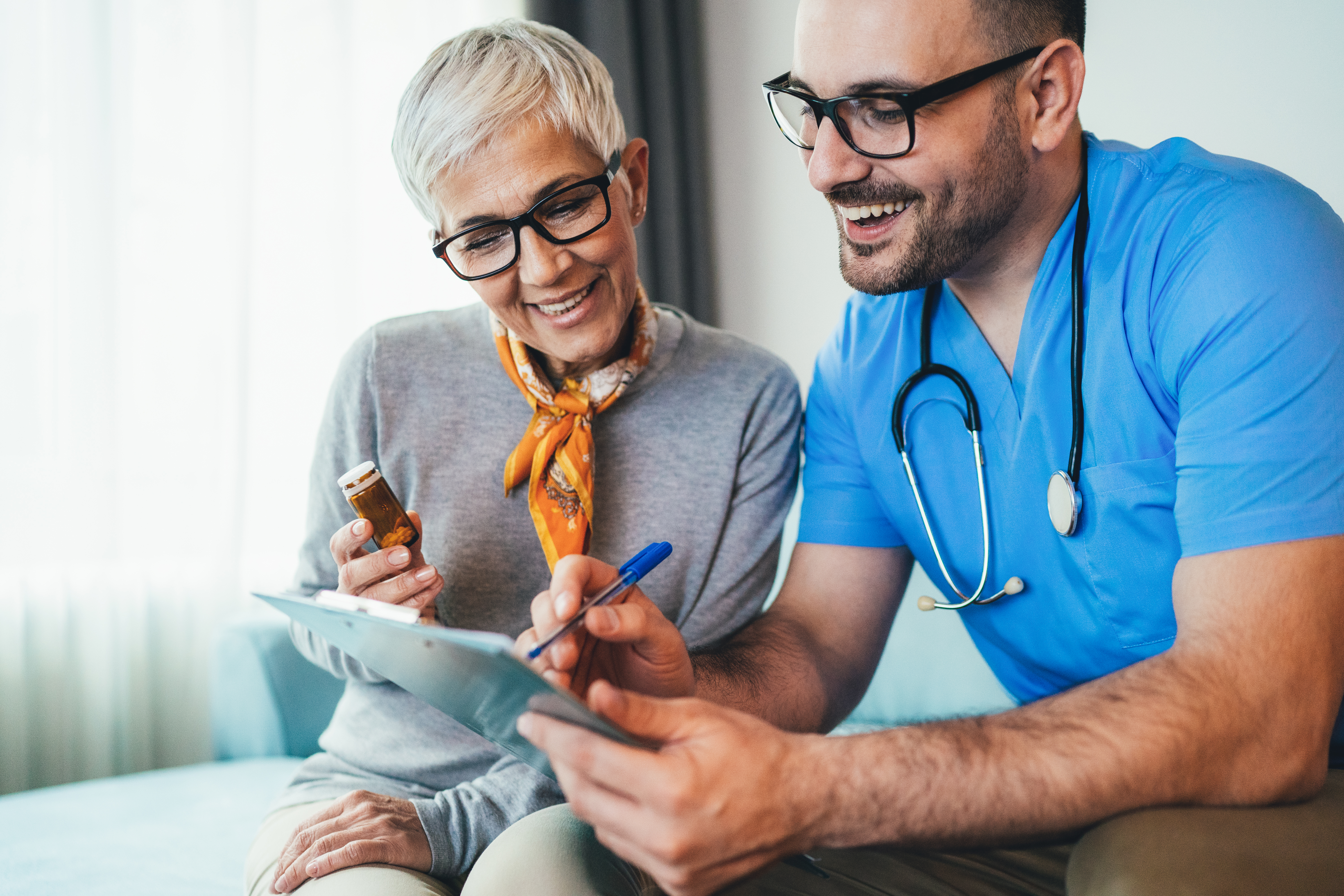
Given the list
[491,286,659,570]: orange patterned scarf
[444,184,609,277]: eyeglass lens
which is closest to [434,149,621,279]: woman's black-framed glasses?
[444,184,609,277]: eyeglass lens

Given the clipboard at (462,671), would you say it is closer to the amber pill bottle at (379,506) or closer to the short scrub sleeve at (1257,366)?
the amber pill bottle at (379,506)

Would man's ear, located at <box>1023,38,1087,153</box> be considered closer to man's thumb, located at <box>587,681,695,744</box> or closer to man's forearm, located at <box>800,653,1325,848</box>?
man's forearm, located at <box>800,653,1325,848</box>

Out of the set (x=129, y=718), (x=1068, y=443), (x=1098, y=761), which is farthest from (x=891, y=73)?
(x=129, y=718)

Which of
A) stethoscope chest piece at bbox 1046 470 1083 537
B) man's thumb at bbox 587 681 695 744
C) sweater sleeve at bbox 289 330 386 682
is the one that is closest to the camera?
man's thumb at bbox 587 681 695 744

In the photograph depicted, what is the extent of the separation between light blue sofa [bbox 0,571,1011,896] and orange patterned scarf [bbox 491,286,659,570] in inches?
28.0

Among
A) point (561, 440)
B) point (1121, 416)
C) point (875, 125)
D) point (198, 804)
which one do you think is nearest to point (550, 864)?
point (561, 440)

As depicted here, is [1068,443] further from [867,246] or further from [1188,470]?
[867,246]

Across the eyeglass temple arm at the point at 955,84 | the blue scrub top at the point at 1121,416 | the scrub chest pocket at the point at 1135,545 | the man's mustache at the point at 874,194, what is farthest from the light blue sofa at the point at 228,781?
the eyeglass temple arm at the point at 955,84

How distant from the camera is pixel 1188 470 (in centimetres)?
97

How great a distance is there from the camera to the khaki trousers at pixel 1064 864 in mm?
745

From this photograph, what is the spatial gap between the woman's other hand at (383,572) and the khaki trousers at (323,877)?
0.28m

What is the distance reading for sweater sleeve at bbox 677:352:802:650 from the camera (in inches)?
52.7

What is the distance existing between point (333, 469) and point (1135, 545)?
41.7 inches

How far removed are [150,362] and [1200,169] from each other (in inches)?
86.5
